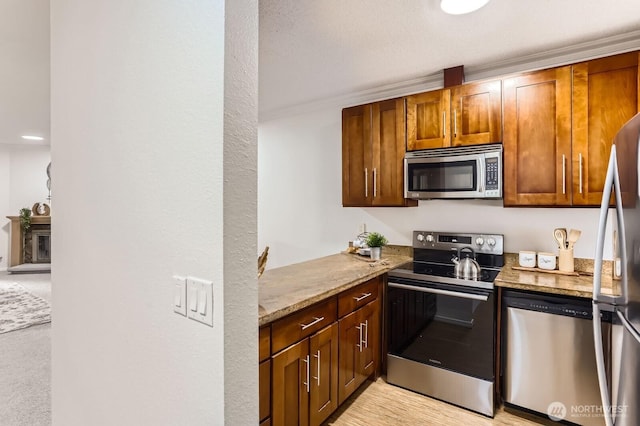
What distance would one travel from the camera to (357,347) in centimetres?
222

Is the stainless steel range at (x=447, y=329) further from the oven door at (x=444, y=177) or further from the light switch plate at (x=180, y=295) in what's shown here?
the light switch plate at (x=180, y=295)

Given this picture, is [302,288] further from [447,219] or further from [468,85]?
[468,85]

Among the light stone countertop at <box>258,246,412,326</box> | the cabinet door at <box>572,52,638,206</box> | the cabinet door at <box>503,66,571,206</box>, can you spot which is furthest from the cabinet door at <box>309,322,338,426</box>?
the cabinet door at <box>572,52,638,206</box>

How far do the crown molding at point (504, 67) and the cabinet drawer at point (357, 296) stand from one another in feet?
6.02

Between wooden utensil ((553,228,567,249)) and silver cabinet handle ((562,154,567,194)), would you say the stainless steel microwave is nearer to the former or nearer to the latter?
silver cabinet handle ((562,154,567,194))

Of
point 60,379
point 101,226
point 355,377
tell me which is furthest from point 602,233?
→ point 60,379

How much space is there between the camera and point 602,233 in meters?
1.41

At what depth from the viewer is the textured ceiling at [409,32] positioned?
1921 mm

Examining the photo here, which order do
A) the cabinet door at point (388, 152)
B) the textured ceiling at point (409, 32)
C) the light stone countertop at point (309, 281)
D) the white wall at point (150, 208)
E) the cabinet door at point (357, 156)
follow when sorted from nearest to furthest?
the white wall at point (150, 208) < the light stone countertop at point (309, 281) < the textured ceiling at point (409, 32) < the cabinet door at point (388, 152) < the cabinet door at point (357, 156)

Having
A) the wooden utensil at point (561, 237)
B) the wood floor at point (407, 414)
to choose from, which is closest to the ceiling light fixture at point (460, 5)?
the wooden utensil at point (561, 237)

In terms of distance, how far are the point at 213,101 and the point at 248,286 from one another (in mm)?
530

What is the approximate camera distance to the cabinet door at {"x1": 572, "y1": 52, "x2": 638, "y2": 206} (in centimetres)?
197

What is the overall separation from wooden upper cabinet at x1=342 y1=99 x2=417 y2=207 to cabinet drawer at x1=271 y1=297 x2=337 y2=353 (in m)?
1.24

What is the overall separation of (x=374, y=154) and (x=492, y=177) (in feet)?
3.14
